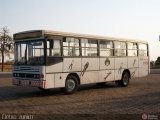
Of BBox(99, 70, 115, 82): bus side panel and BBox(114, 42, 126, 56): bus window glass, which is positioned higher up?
BBox(114, 42, 126, 56): bus window glass

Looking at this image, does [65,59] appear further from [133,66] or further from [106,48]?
[133,66]

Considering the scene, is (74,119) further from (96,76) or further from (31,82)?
(96,76)

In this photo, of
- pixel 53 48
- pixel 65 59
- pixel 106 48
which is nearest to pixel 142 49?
pixel 106 48

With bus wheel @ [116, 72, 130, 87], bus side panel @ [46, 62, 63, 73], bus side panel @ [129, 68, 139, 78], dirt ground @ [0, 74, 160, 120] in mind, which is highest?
bus side panel @ [46, 62, 63, 73]

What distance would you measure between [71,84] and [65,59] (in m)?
1.35

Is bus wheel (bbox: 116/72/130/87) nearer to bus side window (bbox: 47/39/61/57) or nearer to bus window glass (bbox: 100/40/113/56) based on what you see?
bus window glass (bbox: 100/40/113/56)

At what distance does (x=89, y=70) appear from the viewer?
17.7 metres

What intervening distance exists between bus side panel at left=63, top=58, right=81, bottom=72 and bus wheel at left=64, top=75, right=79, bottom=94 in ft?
1.33

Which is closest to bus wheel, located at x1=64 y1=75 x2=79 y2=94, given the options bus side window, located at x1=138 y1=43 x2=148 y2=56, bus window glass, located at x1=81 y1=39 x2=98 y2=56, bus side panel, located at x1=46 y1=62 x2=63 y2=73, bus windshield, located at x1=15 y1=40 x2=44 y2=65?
bus side panel, located at x1=46 y1=62 x2=63 y2=73

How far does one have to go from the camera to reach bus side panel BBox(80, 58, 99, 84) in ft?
56.7

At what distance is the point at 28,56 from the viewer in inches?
611

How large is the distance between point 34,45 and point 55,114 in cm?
570

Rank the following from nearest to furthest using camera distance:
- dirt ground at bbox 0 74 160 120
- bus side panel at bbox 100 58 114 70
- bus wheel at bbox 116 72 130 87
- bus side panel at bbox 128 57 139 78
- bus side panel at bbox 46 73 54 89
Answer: dirt ground at bbox 0 74 160 120, bus side panel at bbox 46 73 54 89, bus side panel at bbox 100 58 114 70, bus wheel at bbox 116 72 130 87, bus side panel at bbox 128 57 139 78

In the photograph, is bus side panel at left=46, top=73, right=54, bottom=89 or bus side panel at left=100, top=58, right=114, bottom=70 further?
bus side panel at left=100, top=58, right=114, bottom=70
